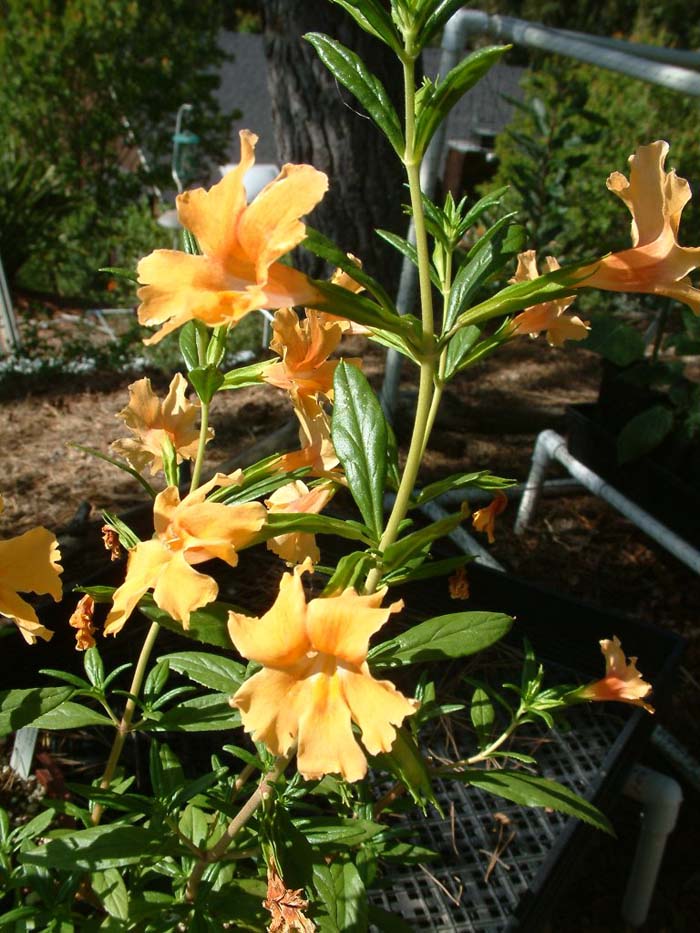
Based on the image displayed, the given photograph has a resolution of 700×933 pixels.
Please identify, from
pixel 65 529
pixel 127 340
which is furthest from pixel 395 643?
pixel 127 340

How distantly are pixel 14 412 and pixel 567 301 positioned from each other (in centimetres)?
264

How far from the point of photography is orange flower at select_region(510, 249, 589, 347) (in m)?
0.85

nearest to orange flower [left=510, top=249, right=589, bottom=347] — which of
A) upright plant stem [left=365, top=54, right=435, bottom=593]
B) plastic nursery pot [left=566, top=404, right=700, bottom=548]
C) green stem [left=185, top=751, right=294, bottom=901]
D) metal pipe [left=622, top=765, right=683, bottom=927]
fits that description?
upright plant stem [left=365, top=54, right=435, bottom=593]

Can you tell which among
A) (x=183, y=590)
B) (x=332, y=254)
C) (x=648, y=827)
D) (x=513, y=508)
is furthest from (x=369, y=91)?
(x=513, y=508)

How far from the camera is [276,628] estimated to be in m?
0.65

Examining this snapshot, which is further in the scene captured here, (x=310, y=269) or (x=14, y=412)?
(x=310, y=269)

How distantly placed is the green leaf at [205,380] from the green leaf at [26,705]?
1.32 feet

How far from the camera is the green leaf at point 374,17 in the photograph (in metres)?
0.72

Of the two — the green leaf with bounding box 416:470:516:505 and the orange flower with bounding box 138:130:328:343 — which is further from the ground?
the orange flower with bounding box 138:130:328:343

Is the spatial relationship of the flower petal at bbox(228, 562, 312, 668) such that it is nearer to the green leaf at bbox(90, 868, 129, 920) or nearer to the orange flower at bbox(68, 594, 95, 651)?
the orange flower at bbox(68, 594, 95, 651)

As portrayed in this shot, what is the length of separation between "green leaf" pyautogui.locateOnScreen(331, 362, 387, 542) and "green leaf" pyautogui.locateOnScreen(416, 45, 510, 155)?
9.7 inches

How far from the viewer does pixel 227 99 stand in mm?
13875

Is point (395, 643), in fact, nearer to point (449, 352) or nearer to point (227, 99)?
point (449, 352)

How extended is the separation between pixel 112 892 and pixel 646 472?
2.07m
